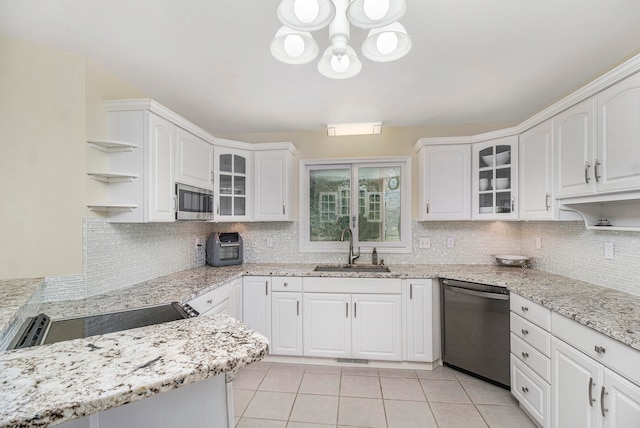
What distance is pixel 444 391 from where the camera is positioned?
2213mm

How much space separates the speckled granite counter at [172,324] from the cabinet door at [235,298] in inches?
3.1

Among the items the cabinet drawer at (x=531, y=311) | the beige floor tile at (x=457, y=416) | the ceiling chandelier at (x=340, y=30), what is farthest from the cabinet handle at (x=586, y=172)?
the beige floor tile at (x=457, y=416)

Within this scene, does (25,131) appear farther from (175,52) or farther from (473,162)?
(473,162)

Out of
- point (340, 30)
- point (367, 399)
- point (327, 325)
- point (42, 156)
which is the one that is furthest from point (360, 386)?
point (42, 156)

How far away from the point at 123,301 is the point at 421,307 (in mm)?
2302

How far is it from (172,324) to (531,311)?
2127mm

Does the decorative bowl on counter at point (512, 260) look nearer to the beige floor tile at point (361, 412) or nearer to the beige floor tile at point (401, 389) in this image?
the beige floor tile at point (401, 389)

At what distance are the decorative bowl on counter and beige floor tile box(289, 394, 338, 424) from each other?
2.03 metres

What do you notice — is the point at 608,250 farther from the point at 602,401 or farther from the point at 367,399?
the point at 367,399

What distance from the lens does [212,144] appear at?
9.12ft

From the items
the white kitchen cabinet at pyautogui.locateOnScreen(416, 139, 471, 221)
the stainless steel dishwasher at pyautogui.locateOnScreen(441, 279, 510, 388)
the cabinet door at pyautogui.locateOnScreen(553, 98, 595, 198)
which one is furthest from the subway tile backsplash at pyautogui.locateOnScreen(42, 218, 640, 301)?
the stainless steel dishwasher at pyautogui.locateOnScreen(441, 279, 510, 388)

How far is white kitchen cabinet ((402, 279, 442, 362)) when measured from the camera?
2516 millimetres

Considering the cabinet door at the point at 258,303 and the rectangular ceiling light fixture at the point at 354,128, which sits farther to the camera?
the rectangular ceiling light fixture at the point at 354,128

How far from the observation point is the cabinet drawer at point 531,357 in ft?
5.55
